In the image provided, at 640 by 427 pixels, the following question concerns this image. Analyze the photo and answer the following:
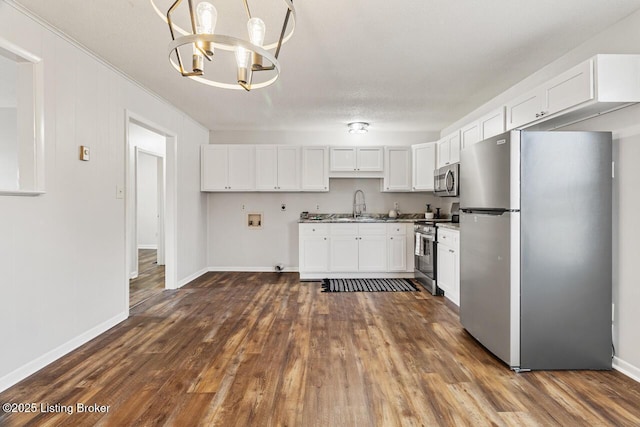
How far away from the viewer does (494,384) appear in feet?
6.72

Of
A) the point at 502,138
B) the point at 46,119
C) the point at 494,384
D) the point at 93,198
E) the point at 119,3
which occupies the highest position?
the point at 119,3

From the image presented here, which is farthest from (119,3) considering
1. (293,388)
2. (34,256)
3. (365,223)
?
(365,223)

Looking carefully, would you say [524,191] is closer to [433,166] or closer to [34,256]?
[433,166]

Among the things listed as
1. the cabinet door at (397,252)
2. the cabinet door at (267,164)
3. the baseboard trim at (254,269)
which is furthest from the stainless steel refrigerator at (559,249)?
the baseboard trim at (254,269)

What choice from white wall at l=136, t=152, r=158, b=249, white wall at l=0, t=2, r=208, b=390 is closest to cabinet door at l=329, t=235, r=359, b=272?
white wall at l=0, t=2, r=208, b=390

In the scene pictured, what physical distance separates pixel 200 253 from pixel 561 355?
190 inches

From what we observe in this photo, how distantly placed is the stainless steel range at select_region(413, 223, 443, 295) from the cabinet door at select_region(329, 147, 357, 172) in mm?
1446

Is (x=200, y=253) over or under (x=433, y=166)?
under

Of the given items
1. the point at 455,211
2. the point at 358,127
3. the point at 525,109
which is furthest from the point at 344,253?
the point at 525,109

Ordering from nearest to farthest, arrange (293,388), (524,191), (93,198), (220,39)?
(220,39) → (293,388) → (524,191) → (93,198)

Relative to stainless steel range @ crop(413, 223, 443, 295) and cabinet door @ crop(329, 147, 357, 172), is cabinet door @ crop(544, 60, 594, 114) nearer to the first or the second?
stainless steel range @ crop(413, 223, 443, 295)

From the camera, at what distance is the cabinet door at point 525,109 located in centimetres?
250

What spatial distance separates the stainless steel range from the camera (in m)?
4.11

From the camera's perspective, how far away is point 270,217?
A: 18.5ft
